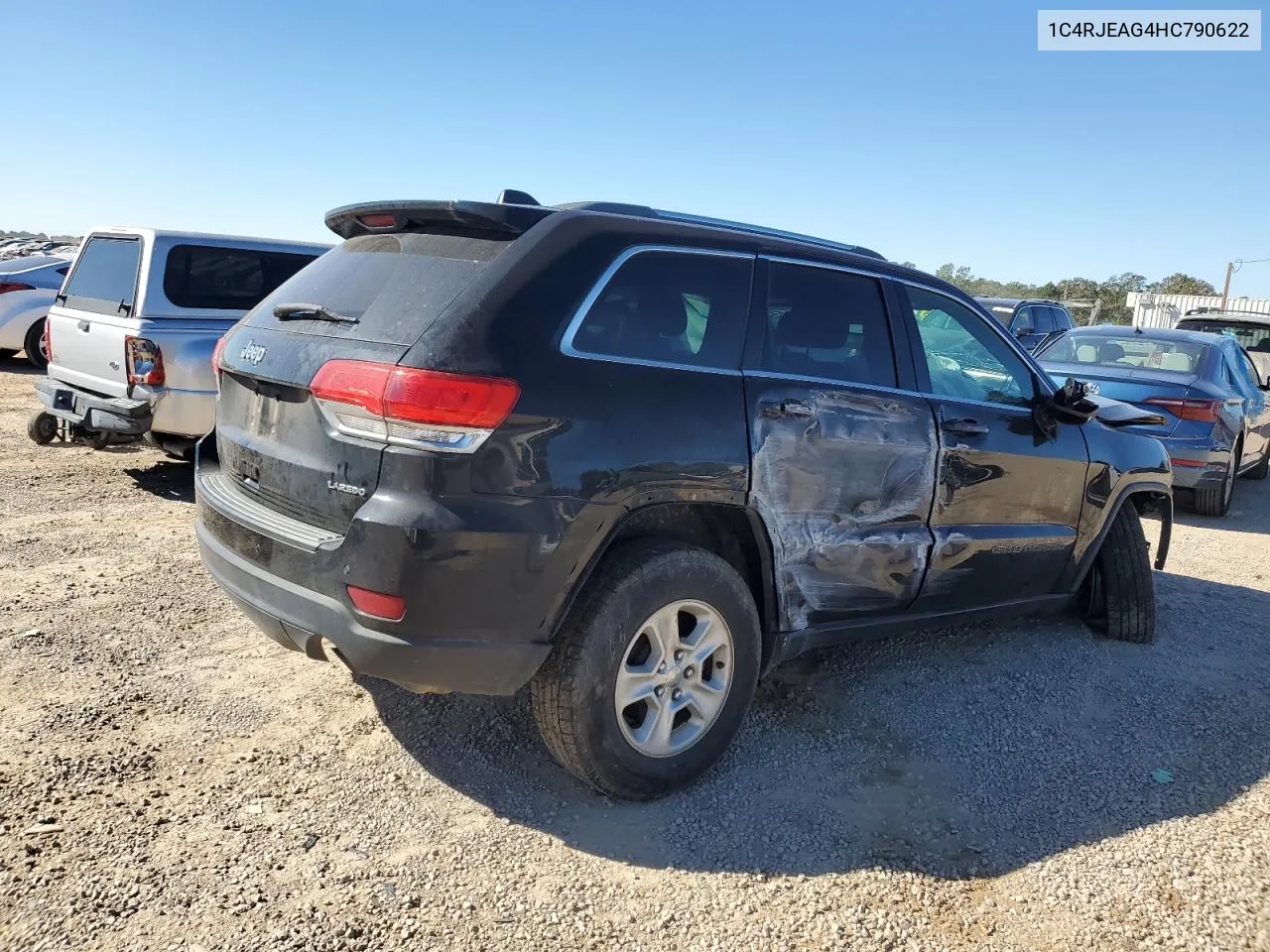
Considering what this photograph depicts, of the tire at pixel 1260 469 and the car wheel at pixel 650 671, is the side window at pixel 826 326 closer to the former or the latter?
the car wheel at pixel 650 671

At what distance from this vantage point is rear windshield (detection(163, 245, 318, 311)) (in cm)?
674

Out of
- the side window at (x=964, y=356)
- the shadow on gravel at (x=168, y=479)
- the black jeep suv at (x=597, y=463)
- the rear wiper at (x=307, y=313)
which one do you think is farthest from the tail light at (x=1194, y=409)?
the shadow on gravel at (x=168, y=479)

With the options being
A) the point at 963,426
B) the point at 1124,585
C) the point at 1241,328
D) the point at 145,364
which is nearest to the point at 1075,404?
the point at 963,426

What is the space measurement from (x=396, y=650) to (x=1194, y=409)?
7.73 meters

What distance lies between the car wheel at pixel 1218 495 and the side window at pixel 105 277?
358 inches

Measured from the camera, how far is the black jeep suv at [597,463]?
259 cm

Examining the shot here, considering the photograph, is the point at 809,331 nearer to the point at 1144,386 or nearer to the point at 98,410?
the point at 98,410

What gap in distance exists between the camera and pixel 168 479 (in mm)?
7289

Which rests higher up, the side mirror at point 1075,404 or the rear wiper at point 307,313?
the rear wiper at point 307,313

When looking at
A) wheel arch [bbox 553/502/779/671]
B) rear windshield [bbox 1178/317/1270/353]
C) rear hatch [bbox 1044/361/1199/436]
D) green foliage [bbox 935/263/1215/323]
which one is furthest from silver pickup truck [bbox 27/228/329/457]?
green foliage [bbox 935/263/1215/323]

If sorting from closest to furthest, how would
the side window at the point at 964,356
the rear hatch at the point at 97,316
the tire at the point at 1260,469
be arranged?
the side window at the point at 964,356, the rear hatch at the point at 97,316, the tire at the point at 1260,469

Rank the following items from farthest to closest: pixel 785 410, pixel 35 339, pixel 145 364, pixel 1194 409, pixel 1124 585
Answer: pixel 35 339 → pixel 1194 409 → pixel 145 364 → pixel 1124 585 → pixel 785 410

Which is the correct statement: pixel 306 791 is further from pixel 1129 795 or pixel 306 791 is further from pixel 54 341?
pixel 54 341

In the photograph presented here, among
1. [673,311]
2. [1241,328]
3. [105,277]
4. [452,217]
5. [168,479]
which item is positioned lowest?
[168,479]
